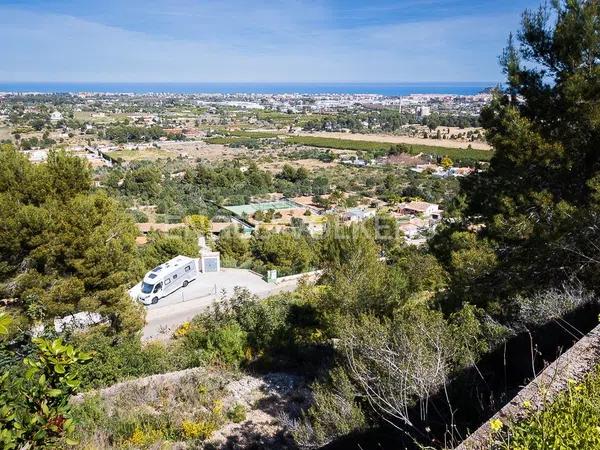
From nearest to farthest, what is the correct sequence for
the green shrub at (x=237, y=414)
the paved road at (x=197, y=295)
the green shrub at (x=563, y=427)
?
the green shrub at (x=563, y=427) → the green shrub at (x=237, y=414) → the paved road at (x=197, y=295)

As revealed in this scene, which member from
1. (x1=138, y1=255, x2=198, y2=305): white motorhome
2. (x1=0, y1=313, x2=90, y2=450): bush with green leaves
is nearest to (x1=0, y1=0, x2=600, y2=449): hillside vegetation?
(x1=0, y1=313, x2=90, y2=450): bush with green leaves

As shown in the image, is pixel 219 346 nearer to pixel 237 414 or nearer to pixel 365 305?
pixel 237 414

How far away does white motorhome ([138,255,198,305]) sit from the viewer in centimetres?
1398

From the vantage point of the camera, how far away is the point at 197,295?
578 inches

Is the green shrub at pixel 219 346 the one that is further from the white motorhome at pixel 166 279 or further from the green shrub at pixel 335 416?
the white motorhome at pixel 166 279

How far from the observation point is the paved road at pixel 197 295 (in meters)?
12.2

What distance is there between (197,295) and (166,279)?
1.17 meters

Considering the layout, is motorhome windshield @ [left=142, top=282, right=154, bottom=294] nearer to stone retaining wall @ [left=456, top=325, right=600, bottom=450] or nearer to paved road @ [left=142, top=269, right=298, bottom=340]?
paved road @ [left=142, top=269, right=298, bottom=340]

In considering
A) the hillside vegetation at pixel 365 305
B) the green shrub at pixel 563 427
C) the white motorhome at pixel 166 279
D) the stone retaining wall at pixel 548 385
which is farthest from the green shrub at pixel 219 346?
the green shrub at pixel 563 427

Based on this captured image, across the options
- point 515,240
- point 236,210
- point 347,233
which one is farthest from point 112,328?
point 236,210

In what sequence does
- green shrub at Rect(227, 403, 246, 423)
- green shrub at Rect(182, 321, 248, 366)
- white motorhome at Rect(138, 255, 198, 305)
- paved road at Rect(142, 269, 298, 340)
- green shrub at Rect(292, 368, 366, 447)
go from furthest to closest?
white motorhome at Rect(138, 255, 198, 305) < paved road at Rect(142, 269, 298, 340) < green shrub at Rect(182, 321, 248, 366) < green shrub at Rect(227, 403, 246, 423) < green shrub at Rect(292, 368, 366, 447)

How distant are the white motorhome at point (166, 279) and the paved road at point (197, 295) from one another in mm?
229

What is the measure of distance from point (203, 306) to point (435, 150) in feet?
211

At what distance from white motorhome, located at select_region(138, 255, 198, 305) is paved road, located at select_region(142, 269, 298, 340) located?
23 cm
